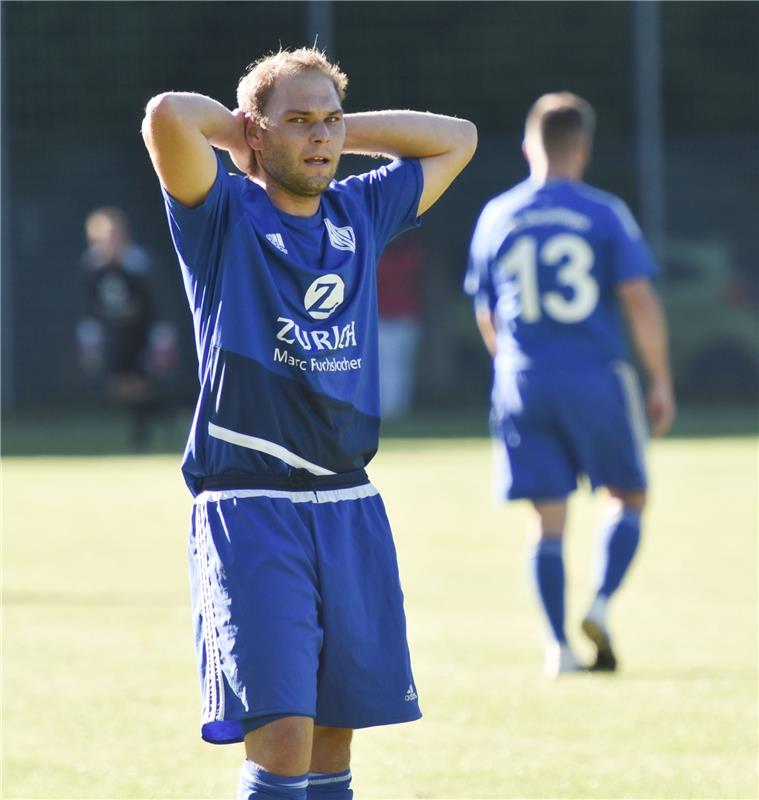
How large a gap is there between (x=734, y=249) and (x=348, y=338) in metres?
19.2

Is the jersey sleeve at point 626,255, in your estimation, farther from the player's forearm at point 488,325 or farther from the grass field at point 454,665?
the grass field at point 454,665

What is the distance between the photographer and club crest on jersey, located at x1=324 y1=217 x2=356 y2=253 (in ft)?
14.4

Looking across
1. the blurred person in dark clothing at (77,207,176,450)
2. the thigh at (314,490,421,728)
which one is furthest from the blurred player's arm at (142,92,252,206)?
the blurred person in dark clothing at (77,207,176,450)

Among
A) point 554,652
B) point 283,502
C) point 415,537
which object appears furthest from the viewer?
point 415,537

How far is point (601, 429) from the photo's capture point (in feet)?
25.5

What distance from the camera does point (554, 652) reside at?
24.4ft

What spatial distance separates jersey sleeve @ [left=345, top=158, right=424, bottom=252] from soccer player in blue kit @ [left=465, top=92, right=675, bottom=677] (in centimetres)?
304

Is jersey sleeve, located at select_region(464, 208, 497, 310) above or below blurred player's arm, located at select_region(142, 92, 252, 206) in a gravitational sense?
below

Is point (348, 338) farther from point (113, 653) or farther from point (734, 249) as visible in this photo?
point (734, 249)

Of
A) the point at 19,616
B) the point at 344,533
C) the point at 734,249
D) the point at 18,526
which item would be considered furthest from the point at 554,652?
the point at 734,249

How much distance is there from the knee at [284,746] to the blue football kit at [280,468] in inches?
2.1

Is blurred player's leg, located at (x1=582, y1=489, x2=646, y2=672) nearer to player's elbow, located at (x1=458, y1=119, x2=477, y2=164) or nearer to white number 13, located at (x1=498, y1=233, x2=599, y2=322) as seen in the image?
white number 13, located at (x1=498, y1=233, x2=599, y2=322)

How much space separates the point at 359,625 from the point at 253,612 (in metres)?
0.29

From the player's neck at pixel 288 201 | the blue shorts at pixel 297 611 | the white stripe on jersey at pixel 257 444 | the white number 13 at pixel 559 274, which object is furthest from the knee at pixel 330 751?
the white number 13 at pixel 559 274
